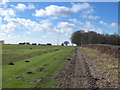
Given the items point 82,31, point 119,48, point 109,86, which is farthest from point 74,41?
point 109,86

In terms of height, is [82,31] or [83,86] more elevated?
[82,31]

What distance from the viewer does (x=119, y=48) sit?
16172 mm

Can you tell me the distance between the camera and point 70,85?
23.1 feet

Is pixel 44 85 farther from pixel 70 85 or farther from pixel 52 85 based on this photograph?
pixel 70 85

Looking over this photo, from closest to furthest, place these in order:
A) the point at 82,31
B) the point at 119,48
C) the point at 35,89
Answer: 1. the point at 35,89
2. the point at 119,48
3. the point at 82,31

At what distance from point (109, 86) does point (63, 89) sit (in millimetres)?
2759

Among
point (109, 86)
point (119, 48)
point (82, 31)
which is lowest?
point (109, 86)

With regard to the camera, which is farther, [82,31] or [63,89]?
[82,31]

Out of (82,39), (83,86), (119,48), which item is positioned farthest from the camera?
(82,39)

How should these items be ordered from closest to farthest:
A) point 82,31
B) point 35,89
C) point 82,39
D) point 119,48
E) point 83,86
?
point 35,89, point 83,86, point 119,48, point 82,39, point 82,31

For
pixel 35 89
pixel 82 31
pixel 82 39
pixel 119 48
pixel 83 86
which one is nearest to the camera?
pixel 35 89

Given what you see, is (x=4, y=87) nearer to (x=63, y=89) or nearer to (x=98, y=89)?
(x=63, y=89)

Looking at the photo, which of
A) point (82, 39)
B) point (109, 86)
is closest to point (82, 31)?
point (82, 39)

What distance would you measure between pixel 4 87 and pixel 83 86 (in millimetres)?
4283
